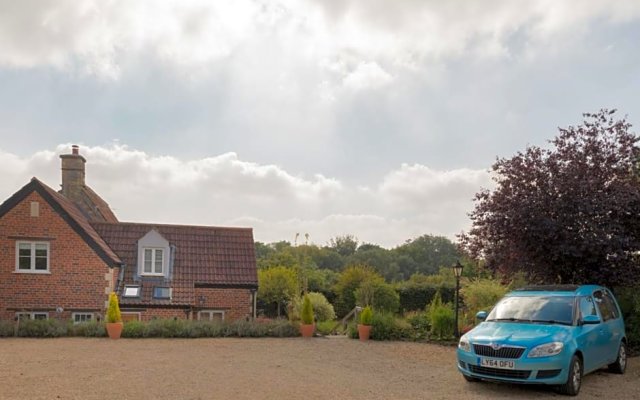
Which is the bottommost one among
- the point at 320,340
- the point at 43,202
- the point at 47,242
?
the point at 320,340

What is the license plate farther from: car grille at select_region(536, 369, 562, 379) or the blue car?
car grille at select_region(536, 369, 562, 379)

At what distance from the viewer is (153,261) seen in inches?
888

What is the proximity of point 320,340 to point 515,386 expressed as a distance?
7.74m

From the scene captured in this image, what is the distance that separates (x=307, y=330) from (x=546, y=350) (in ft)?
31.3

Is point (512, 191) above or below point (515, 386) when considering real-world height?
above

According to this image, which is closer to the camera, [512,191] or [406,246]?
[512,191]

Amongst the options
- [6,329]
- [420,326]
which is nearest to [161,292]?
[6,329]

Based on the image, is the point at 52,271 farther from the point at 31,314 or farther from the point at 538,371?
the point at 538,371

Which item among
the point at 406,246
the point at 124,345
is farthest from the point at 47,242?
the point at 406,246

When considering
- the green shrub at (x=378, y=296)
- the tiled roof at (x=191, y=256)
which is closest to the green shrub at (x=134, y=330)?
the tiled roof at (x=191, y=256)

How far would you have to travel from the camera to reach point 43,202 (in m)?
20.5

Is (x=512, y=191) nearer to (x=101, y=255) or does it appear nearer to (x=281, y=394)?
(x=281, y=394)

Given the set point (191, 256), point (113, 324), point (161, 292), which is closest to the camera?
point (113, 324)

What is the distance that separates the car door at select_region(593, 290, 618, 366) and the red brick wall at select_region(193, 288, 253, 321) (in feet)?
46.8
